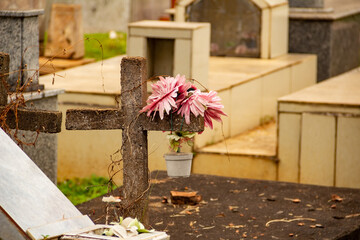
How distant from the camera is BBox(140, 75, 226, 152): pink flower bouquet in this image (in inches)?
195

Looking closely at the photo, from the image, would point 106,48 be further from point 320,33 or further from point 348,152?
point 348,152

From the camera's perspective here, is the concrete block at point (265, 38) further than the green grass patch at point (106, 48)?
No

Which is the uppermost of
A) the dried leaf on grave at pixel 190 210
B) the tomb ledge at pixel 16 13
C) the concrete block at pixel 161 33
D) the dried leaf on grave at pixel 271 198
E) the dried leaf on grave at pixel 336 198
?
A: the tomb ledge at pixel 16 13

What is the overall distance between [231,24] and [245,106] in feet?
7.64

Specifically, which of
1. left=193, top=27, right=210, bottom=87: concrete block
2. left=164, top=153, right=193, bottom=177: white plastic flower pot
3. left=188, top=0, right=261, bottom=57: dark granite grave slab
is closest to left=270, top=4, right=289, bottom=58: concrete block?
left=188, top=0, right=261, bottom=57: dark granite grave slab

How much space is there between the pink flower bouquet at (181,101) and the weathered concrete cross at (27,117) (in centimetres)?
55

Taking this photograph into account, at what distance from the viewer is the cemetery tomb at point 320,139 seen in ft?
28.6

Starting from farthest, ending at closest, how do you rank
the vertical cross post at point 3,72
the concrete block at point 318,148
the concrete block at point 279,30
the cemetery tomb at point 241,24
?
the concrete block at point 279,30
the cemetery tomb at point 241,24
the concrete block at point 318,148
the vertical cross post at point 3,72

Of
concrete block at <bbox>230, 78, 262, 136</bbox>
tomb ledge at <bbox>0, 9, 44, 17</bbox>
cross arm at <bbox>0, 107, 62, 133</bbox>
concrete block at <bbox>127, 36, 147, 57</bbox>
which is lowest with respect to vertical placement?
concrete block at <bbox>230, 78, 262, 136</bbox>

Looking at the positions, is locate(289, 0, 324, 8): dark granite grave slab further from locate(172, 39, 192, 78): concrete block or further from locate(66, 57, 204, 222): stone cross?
locate(66, 57, 204, 222): stone cross

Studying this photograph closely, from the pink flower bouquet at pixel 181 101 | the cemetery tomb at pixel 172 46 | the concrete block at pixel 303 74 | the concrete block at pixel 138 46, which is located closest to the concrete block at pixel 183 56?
the cemetery tomb at pixel 172 46

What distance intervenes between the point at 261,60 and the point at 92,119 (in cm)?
742

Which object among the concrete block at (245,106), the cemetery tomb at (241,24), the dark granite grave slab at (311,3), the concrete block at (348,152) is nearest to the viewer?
the concrete block at (348,152)

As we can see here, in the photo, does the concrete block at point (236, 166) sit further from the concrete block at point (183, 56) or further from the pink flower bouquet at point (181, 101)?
the pink flower bouquet at point (181, 101)
